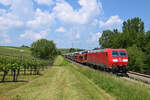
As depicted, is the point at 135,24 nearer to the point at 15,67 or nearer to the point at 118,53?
the point at 118,53

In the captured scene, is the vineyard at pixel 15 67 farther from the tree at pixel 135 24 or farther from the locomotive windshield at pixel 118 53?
the tree at pixel 135 24

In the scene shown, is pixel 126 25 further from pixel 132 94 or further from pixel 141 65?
pixel 132 94

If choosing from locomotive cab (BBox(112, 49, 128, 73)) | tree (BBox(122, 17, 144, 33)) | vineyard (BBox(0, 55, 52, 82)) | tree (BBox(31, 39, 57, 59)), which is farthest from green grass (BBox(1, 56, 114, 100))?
tree (BBox(122, 17, 144, 33))

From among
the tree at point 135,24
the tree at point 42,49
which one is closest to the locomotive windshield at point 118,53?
the tree at point 42,49

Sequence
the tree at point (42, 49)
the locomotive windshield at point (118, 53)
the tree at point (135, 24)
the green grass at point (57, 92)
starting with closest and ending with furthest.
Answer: the green grass at point (57, 92)
the locomotive windshield at point (118, 53)
the tree at point (42, 49)
the tree at point (135, 24)

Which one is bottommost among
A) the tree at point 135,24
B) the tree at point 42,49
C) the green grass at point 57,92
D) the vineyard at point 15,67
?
the green grass at point 57,92

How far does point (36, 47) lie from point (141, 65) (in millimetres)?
42907

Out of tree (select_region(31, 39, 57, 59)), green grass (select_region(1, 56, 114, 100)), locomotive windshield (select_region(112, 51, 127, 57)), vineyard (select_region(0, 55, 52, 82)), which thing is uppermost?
tree (select_region(31, 39, 57, 59))

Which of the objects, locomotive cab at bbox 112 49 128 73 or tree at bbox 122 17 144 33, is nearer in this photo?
locomotive cab at bbox 112 49 128 73

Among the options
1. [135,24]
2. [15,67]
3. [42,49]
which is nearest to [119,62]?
[15,67]

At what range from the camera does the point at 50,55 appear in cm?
6800

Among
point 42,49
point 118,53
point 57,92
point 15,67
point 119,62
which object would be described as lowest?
point 57,92

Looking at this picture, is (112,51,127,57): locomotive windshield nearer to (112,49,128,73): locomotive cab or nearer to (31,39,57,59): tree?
(112,49,128,73): locomotive cab

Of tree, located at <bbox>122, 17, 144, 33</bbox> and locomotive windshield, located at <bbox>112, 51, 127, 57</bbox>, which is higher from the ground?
tree, located at <bbox>122, 17, 144, 33</bbox>
